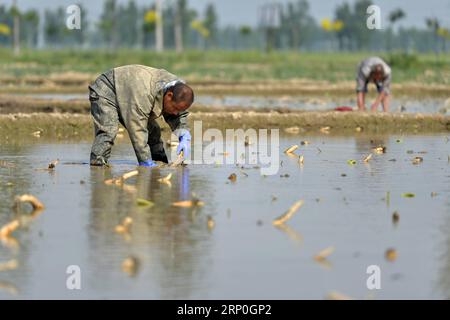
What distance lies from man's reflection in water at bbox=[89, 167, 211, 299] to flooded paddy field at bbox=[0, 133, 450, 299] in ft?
0.04

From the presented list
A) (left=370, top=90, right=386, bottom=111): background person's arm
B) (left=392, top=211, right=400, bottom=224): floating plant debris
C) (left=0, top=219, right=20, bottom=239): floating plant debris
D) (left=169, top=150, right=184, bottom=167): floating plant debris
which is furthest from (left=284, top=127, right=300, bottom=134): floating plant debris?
(left=0, top=219, right=20, bottom=239): floating plant debris

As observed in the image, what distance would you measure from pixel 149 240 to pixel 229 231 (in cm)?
78

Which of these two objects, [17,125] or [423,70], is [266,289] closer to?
[17,125]

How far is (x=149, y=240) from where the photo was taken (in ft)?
29.9

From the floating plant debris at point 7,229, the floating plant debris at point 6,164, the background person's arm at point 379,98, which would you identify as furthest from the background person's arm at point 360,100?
the floating plant debris at point 7,229

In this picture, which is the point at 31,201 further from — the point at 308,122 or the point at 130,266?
the point at 308,122

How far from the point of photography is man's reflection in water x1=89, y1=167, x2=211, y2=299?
7746 mm

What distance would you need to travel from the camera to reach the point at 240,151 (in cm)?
1609

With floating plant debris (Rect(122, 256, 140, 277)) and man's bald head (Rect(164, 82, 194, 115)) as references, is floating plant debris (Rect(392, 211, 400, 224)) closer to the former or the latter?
floating plant debris (Rect(122, 256, 140, 277))

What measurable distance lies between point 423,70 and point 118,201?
37.9 meters

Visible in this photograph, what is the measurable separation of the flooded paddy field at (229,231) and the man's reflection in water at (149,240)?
13 millimetres

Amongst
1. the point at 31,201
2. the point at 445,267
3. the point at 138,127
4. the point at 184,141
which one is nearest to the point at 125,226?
the point at 31,201

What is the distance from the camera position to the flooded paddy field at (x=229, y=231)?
25.6ft

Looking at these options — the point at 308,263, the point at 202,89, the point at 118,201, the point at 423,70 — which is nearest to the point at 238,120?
the point at 118,201
